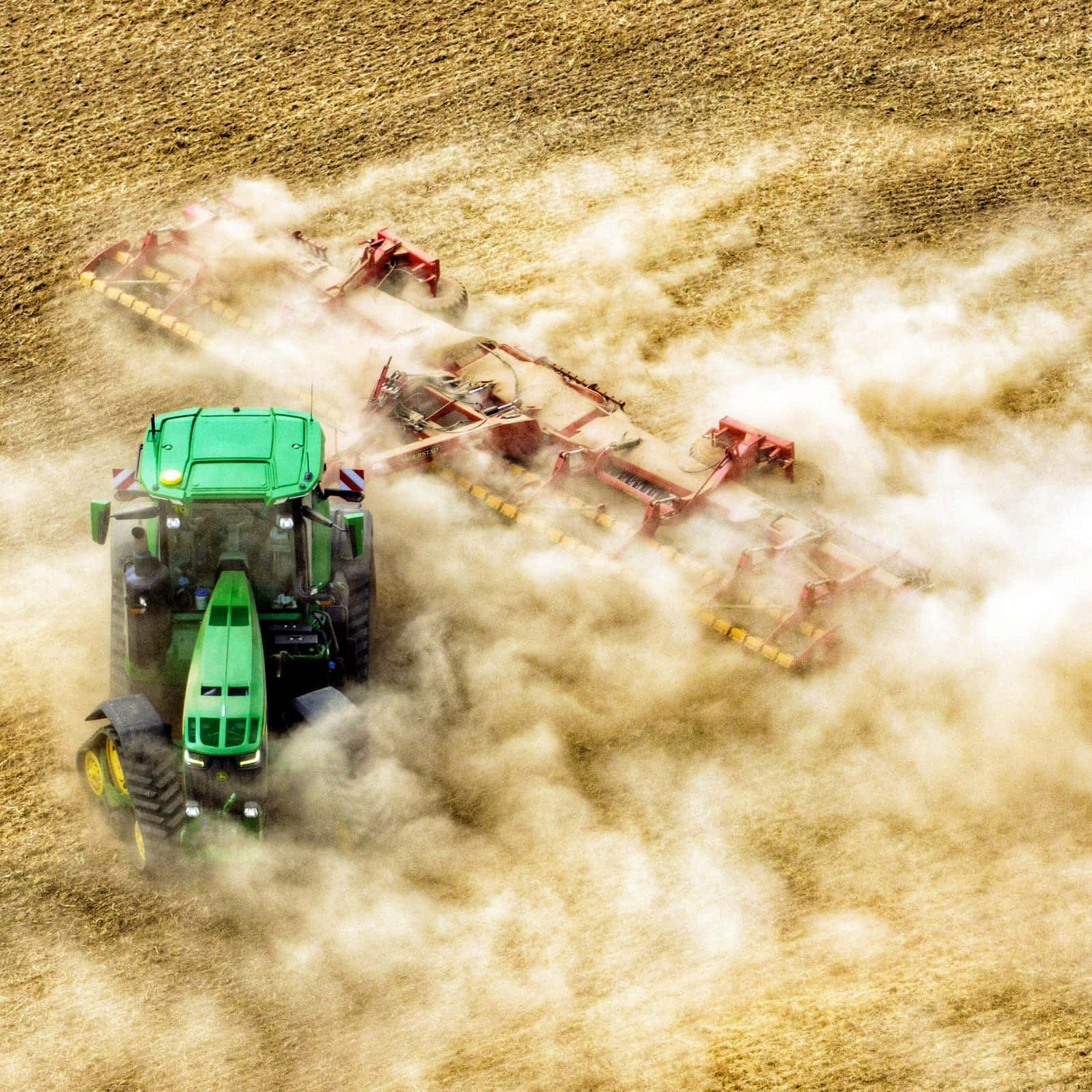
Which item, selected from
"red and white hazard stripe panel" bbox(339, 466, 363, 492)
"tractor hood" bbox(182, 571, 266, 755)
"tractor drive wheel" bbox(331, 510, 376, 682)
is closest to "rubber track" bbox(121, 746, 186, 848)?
"tractor hood" bbox(182, 571, 266, 755)

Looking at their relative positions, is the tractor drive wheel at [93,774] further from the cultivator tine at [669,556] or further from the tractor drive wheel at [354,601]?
the cultivator tine at [669,556]

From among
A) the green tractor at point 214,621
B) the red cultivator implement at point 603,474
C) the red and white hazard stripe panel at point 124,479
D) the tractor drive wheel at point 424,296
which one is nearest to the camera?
the green tractor at point 214,621

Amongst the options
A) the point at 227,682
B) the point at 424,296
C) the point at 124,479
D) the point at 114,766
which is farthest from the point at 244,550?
the point at 424,296

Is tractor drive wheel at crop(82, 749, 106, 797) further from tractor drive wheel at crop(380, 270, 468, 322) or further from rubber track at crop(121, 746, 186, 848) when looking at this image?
tractor drive wheel at crop(380, 270, 468, 322)

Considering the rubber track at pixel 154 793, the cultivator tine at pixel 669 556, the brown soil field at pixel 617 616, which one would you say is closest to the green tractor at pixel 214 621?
the rubber track at pixel 154 793

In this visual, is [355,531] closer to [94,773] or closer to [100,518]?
[100,518]

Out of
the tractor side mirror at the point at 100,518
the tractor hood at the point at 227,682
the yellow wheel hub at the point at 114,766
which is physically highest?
the tractor side mirror at the point at 100,518
